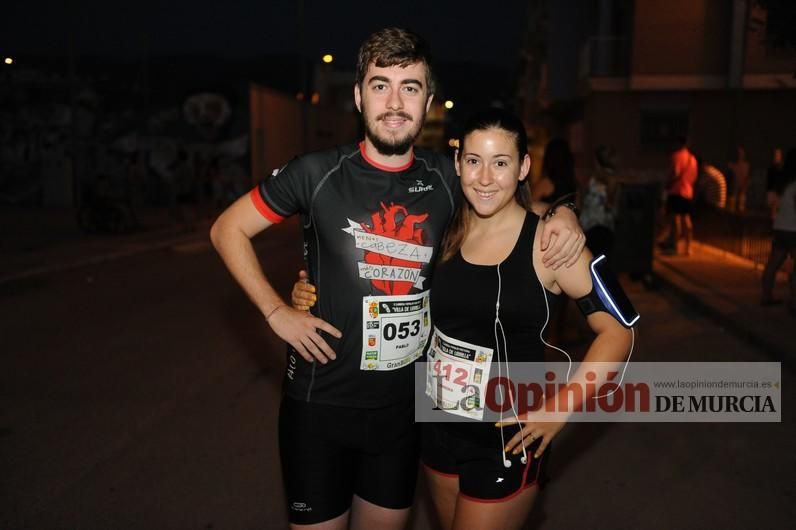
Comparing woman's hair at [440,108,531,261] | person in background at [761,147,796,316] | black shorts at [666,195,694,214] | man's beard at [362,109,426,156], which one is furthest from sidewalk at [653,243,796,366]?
man's beard at [362,109,426,156]

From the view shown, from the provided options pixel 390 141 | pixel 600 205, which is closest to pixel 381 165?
pixel 390 141

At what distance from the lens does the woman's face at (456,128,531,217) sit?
267 centimetres

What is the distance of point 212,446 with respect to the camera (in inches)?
205

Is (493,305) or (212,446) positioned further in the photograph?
(212,446)

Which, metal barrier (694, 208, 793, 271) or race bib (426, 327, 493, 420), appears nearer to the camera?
race bib (426, 327, 493, 420)

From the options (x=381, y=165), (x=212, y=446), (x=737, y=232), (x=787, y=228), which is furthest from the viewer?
(x=737, y=232)

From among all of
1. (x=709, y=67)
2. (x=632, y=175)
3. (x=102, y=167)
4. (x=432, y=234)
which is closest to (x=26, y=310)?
(x=432, y=234)

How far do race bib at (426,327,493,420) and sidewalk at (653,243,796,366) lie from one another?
5454 mm

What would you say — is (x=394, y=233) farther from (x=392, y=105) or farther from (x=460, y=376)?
(x=460, y=376)

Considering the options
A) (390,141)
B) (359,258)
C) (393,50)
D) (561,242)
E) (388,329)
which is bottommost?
(388,329)

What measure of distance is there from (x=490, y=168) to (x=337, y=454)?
1.17 m

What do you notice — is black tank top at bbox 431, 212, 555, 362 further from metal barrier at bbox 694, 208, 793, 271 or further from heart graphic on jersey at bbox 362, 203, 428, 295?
metal barrier at bbox 694, 208, 793, 271

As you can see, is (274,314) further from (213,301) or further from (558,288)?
(213,301)

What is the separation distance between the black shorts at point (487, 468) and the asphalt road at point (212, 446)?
5.16 ft
